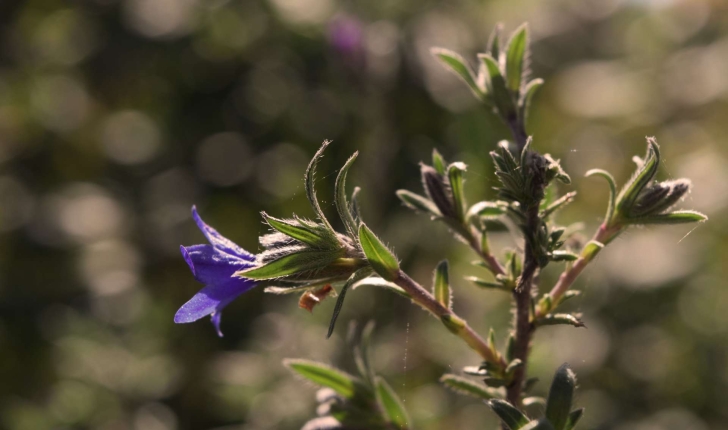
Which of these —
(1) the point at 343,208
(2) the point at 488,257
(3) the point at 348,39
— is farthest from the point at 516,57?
(3) the point at 348,39

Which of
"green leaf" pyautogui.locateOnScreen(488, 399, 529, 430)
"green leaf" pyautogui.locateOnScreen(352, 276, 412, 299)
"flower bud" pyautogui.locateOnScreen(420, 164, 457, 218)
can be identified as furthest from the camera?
"flower bud" pyautogui.locateOnScreen(420, 164, 457, 218)

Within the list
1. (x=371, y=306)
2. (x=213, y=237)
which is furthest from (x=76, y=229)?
(x=213, y=237)

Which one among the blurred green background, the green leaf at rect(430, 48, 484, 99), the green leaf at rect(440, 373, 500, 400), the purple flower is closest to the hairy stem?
the green leaf at rect(440, 373, 500, 400)

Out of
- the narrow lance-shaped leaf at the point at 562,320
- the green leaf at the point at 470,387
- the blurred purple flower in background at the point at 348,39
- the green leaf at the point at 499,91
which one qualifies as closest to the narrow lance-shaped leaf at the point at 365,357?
the green leaf at the point at 470,387

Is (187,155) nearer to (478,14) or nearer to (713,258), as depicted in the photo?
(478,14)

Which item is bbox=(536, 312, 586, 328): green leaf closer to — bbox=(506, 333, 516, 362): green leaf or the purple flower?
bbox=(506, 333, 516, 362): green leaf

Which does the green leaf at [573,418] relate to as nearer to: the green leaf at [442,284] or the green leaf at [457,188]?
the green leaf at [442,284]
